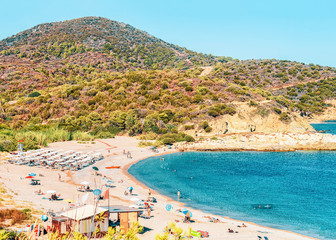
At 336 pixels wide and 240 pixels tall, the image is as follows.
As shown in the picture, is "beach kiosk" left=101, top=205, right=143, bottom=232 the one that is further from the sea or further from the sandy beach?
the sea

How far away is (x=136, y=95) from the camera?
105 metres

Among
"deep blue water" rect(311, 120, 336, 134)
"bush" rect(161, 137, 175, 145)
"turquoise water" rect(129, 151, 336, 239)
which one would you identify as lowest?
"turquoise water" rect(129, 151, 336, 239)

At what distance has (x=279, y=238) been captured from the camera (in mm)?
24641

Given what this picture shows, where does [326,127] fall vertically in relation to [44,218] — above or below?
above

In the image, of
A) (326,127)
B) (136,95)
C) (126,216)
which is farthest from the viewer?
(326,127)

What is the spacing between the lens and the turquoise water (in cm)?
3059

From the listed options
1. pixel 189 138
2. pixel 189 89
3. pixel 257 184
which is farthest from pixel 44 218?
pixel 189 89

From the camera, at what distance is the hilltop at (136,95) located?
85.4 m

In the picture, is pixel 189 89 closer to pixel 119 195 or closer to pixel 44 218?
pixel 119 195

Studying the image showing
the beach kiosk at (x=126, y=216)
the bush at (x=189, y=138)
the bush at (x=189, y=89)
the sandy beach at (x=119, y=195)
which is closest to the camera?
the beach kiosk at (x=126, y=216)

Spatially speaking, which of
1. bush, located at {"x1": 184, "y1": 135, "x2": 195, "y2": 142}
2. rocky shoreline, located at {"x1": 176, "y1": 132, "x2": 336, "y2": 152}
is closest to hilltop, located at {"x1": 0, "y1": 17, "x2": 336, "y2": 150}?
bush, located at {"x1": 184, "y1": 135, "x2": 195, "y2": 142}

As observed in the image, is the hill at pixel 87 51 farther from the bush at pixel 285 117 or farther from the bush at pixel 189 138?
the bush at pixel 189 138

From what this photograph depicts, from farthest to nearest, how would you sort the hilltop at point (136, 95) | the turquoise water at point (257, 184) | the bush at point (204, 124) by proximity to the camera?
the hilltop at point (136, 95)
the bush at point (204, 124)
the turquoise water at point (257, 184)

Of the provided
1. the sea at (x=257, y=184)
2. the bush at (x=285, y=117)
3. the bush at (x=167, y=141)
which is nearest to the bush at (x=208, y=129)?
the bush at (x=167, y=141)
